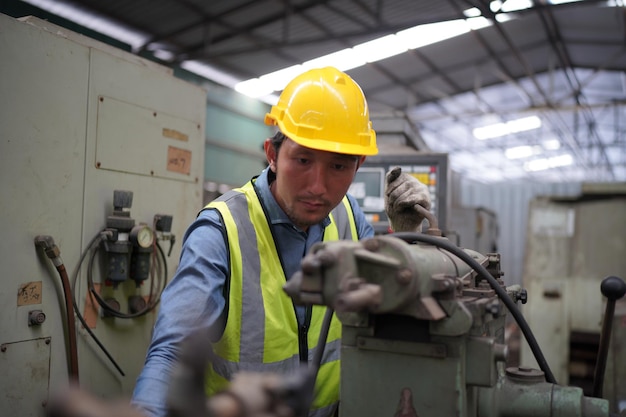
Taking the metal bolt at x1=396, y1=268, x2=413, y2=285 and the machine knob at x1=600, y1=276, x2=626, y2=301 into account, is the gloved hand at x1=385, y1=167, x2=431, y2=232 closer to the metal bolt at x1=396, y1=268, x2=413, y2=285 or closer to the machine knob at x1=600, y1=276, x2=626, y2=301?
the machine knob at x1=600, y1=276, x2=626, y2=301

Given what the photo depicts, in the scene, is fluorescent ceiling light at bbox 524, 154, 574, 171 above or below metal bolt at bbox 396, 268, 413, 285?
above

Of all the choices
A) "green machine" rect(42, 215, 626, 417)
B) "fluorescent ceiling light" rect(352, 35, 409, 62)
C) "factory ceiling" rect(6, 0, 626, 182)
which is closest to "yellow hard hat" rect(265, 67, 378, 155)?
"green machine" rect(42, 215, 626, 417)

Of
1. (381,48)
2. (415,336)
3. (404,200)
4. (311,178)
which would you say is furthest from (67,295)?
(381,48)

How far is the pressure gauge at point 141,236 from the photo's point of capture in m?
1.74

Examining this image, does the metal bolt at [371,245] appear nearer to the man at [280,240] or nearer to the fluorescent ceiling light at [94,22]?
the man at [280,240]

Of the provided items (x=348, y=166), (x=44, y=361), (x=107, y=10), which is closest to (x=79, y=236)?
(x=44, y=361)

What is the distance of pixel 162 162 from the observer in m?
1.93

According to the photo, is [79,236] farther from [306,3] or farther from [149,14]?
[306,3]

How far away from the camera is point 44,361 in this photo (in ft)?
4.99

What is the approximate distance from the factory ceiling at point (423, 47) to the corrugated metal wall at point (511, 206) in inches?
48.5

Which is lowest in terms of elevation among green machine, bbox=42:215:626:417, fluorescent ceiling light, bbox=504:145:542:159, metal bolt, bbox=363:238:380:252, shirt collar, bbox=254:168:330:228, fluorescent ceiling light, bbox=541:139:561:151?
green machine, bbox=42:215:626:417

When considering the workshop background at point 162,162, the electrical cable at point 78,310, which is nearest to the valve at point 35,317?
the workshop background at point 162,162

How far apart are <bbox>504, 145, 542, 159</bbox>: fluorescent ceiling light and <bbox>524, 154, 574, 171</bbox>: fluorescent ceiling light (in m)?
0.62

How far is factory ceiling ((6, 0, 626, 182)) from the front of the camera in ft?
14.4
